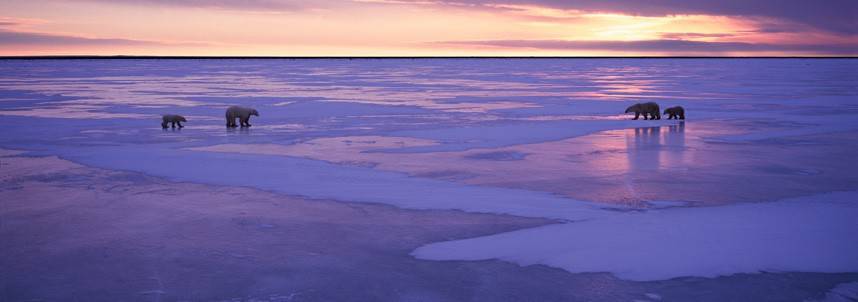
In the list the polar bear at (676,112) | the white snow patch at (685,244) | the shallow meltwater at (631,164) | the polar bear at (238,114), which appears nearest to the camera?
the white snow patch at (685,244)

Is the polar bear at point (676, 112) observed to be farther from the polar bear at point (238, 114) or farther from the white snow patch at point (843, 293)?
the white snow patch at point (843, 293)

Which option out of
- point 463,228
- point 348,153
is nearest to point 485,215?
point 463,228

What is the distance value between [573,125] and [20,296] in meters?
12.2

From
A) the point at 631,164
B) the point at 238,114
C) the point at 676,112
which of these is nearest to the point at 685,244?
the point at 631,164

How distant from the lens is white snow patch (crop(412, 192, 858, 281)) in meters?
4.95

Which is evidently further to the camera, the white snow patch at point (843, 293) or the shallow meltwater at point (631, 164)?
the shallow meltwater at point (631, 164)

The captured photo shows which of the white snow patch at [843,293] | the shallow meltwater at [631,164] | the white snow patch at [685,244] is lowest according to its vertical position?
the white snow patch at [843,293]

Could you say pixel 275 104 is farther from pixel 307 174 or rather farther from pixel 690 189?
pixel 690 189

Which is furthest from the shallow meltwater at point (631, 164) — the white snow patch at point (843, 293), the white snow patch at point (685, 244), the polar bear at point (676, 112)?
the polar bear at point (676, 112)

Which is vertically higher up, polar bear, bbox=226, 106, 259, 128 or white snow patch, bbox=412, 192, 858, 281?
polar bear, bbox=226, 106, 259, 128

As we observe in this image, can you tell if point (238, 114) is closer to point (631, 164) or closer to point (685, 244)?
point (631, 164)

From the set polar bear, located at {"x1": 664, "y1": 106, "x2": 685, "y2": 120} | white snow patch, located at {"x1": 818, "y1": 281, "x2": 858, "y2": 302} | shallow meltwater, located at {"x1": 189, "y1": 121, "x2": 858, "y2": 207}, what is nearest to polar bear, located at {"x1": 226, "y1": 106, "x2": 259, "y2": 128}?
shallow meltwater, located at {"x1": 189, "y1": 121, "x2": 858, "y2": 207}

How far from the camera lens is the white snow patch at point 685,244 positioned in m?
4.95

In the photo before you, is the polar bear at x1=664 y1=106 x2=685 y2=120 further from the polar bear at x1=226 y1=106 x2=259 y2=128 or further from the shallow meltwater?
the polar bear at x1=226 y1=106 x2=259 y2=128
